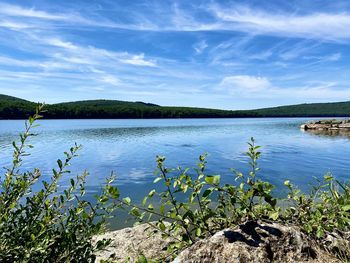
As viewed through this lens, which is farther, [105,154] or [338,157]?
[105,154]

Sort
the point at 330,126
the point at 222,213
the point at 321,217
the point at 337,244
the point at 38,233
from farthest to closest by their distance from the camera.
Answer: the point at 330,126, the point at 222,213, the point at 321,217, the point at 337,244, the point at 38,233

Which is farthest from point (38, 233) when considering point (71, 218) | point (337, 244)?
point (337, 244)

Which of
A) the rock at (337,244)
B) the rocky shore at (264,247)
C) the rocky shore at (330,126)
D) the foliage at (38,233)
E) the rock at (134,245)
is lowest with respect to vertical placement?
the rocky shore at (330,126)

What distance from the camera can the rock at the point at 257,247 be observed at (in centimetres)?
392

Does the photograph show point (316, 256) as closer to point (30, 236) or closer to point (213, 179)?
point (213, 179)

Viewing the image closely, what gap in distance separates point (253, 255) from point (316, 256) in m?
1.00

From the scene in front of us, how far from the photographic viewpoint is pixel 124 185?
2245 cm

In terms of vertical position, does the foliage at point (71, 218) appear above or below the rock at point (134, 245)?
above

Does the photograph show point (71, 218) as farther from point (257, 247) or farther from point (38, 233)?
point (257, 247)

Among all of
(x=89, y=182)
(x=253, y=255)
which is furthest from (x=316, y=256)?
(x=89, y=182)

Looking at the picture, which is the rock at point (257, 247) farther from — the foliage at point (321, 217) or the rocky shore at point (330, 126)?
the rocky shore at point (330, 126)

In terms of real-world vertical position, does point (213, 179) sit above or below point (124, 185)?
above

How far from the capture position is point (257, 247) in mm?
4039

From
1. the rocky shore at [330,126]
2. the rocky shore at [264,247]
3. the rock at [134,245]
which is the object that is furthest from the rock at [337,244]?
the rocky shore at [330,126]
